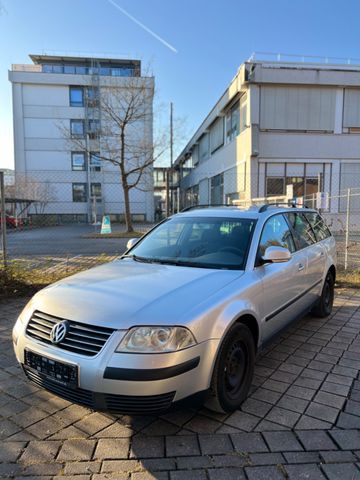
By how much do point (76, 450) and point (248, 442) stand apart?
1.21 meters

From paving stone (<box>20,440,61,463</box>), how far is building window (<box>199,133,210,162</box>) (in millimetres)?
31445

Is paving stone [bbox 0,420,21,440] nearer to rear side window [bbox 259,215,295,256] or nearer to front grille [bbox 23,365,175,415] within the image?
front grille [bbox 23,365,175,415]

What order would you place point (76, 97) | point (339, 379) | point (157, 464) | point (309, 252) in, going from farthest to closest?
point (76, 97) < point (309, 252) < point (339, 379) < point (157, 464)

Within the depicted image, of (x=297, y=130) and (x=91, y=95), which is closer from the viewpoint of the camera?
(x=297, y=130)

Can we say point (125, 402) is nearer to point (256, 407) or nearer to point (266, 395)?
point (256, 407)

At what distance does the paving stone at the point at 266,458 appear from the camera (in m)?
2.39

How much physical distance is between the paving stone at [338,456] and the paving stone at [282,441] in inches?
6.4

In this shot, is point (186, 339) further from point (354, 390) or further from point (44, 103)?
point (44, 103)

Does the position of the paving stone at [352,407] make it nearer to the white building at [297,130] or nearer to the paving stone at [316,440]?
the paving stone at [316,440]

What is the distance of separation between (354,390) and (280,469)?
140 cm

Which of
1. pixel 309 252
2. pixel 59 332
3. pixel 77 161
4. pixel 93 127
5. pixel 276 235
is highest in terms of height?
pixel 93 127

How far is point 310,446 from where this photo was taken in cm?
255

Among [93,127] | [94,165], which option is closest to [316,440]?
[94,165]

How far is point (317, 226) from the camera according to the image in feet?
18.0
